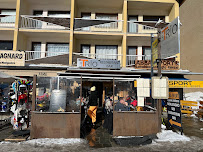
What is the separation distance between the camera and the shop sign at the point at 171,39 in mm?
5256

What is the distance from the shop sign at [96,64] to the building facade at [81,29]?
1806 mm

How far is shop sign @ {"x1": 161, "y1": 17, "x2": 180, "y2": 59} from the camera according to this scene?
526cm

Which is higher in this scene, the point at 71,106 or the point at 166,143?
the point at 71,106

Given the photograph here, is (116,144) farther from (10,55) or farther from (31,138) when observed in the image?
(10,55)

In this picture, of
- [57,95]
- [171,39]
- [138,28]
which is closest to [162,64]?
[138,28]

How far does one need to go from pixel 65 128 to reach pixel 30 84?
143 inches

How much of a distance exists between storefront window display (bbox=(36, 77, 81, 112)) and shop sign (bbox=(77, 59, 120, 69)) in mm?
4386

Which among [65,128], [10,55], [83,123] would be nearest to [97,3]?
[10,55]

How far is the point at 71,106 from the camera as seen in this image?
236 inches

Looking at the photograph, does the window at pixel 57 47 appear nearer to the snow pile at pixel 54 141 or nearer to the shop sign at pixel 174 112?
the snow pile at pixel 54 141

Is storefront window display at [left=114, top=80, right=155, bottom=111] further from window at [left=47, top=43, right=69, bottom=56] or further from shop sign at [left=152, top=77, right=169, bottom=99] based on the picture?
window at [left=47, top=43, right=69, bottom=56]

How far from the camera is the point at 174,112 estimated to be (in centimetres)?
682

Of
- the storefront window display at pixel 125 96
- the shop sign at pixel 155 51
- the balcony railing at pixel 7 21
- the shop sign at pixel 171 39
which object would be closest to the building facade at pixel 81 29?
the balcony railing at pixel 7 21

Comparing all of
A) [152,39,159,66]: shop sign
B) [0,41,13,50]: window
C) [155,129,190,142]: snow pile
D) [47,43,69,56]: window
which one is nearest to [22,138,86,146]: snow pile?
[155,129,190,142]: snow pile
